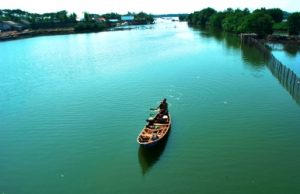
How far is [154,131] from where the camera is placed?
30.5 meters

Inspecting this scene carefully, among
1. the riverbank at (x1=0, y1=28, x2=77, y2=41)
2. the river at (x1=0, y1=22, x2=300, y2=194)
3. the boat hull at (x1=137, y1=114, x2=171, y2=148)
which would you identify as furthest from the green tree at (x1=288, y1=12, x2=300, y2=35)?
the riverbank at (x1=0, y1=28, x2=77, y2=41)

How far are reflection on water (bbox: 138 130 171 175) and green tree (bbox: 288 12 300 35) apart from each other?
280 ft

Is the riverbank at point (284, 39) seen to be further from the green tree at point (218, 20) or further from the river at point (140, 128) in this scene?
the green tree at point (218, 20)

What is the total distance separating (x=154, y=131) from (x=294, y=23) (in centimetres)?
8574

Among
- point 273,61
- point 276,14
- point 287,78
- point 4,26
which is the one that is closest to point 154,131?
point 287,78

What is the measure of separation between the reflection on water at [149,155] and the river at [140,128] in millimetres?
86

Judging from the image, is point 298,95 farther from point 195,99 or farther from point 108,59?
point 108,59

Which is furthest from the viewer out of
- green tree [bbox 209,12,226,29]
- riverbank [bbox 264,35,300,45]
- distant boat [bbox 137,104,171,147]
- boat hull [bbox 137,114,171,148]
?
green tree [bbox 209,12,226,29]

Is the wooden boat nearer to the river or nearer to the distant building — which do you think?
the river

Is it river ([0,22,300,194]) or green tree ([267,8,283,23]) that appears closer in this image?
river ([0,22,300,194])

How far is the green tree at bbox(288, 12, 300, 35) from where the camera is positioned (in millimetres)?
99250

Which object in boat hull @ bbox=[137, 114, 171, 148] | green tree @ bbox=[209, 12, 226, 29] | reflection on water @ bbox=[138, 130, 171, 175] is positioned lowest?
reflection on water @ bbox=[138, 130, 171, 175]

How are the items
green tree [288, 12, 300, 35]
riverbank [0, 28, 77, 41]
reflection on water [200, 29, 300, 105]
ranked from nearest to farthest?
1. reflection on water [200, 29, 300, 105]
2. green tree [288, 12, 300, 35]
3. riverbank [0, 28, 77, 41]

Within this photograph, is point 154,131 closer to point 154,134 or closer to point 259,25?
point 154,134
